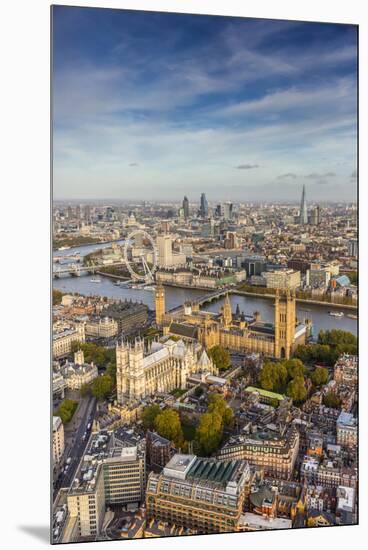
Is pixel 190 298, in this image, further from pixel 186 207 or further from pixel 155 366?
pixel 186 207

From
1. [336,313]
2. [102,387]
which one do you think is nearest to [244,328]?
[336,313]

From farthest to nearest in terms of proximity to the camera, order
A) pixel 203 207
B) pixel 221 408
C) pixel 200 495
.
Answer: pixel 203 207 → pixel 221 408 → pixel 200 495

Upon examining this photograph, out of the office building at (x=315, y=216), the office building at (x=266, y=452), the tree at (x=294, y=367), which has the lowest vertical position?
the office building at (x=266, y=452)

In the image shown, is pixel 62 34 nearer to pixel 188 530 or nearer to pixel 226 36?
pixel 226 36

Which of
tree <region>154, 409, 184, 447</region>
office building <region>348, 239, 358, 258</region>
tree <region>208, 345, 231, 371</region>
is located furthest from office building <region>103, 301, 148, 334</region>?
office building <region>348, 239, 358, 258</region>

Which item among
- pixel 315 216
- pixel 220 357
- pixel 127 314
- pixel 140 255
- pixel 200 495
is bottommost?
pixel 200 495

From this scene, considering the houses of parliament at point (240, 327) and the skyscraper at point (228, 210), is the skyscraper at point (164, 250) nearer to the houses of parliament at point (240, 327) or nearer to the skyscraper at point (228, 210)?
the houses of parliament at point (240, 327)

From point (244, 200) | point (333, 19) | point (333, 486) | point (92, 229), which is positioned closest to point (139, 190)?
point (92, 229)

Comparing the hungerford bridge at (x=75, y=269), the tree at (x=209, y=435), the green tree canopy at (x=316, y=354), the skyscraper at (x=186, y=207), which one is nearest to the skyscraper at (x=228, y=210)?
the skyscraper at (x=186, y=207)
